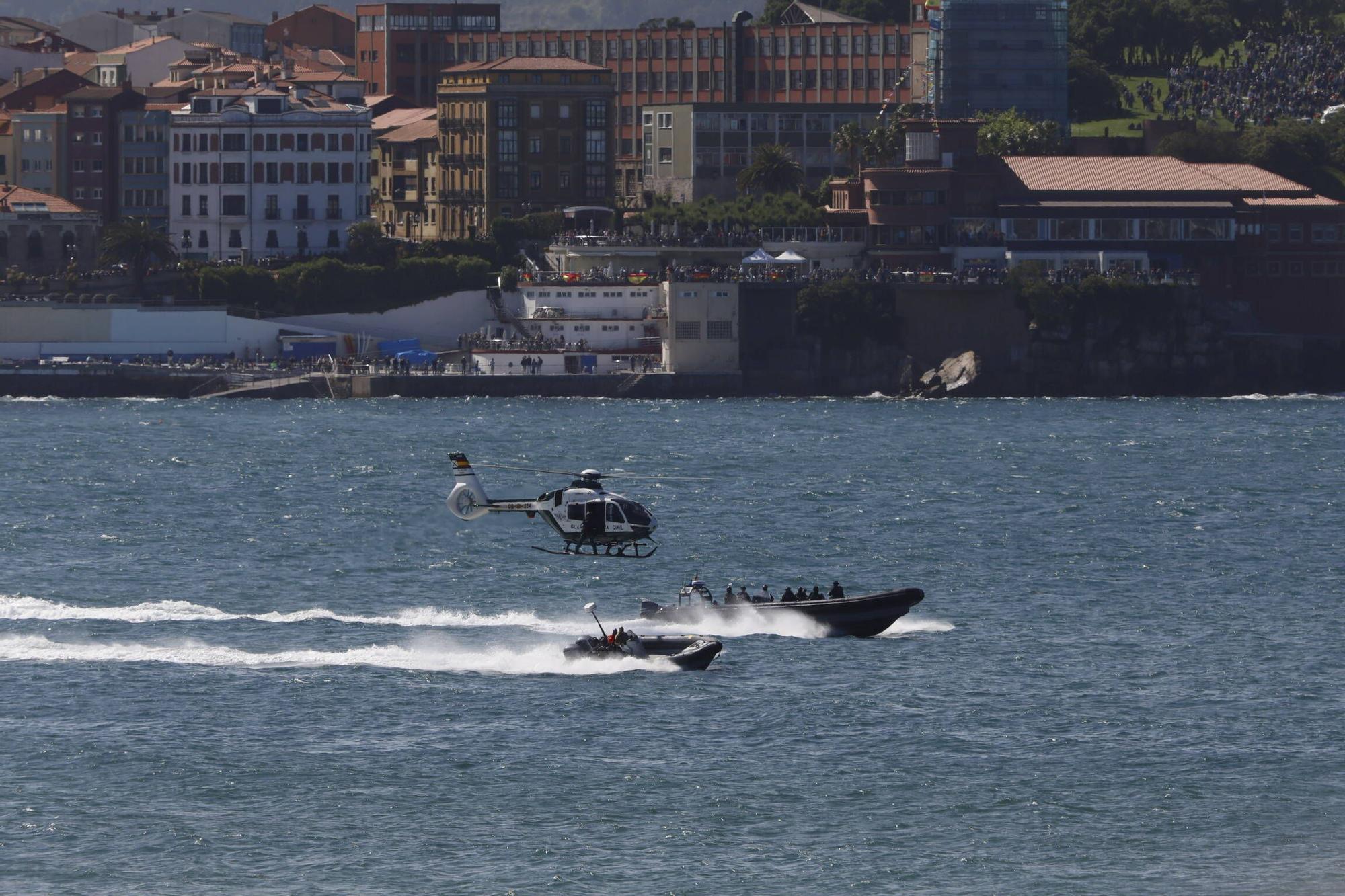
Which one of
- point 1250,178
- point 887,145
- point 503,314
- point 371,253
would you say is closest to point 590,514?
point 503,314

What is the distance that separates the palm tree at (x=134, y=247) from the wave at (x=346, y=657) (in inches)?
4276

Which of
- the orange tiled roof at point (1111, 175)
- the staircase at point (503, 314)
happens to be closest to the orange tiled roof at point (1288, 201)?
the orange tiled roof at point (1111, 175)

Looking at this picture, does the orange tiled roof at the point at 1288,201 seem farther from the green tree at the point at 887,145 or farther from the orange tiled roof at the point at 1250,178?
the green tree at the point at 887,145

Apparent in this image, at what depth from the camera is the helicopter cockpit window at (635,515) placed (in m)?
86.7

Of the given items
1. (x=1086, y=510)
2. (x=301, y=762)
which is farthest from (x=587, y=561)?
(x=301, y=762)

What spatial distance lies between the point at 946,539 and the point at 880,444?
38299mm

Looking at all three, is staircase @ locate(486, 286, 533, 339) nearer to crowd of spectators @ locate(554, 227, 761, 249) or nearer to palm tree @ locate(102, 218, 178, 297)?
crowd of spectators @ locate(554, 227, 761, 249)

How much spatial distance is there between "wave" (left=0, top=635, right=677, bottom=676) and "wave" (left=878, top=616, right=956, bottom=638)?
10.9 m

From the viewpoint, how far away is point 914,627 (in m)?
89.6

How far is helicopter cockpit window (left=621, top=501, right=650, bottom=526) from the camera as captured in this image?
8669 cm

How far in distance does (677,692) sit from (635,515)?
10633 millimetres

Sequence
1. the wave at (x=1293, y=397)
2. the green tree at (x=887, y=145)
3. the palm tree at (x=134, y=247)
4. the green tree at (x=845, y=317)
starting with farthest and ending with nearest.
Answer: the green tree at (x=887, y=145) → the palm tree at (x=134, y=247) → the wave at (x=1293, y=397) → the green tree at (x=845, y=317)

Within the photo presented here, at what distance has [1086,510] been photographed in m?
126

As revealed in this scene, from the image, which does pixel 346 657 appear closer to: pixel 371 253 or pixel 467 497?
pixel 467 497
